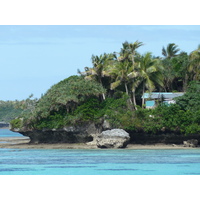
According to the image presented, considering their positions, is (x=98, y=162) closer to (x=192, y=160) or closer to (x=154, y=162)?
(x=154, y=162)

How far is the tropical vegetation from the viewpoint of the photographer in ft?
126

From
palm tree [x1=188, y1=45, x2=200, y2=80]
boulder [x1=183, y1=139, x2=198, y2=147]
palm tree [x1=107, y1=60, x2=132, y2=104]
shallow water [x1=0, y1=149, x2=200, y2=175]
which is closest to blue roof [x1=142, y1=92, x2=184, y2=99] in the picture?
palm tree [x1=107, y1=60, x2=132, y2=104]

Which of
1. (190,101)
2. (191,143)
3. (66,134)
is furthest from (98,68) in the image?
(191,143)

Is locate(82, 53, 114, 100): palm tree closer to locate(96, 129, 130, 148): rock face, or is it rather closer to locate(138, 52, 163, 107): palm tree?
locate(138, 52, 163, 107): palm tree

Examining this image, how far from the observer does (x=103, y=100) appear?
41406mm

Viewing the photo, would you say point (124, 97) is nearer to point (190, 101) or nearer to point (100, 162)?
point (190, 101)

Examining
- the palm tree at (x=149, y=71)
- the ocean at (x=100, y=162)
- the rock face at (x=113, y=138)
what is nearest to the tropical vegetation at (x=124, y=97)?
the palm tree at (x=149, y=71)

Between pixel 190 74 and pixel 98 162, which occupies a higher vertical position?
pixel 190 74

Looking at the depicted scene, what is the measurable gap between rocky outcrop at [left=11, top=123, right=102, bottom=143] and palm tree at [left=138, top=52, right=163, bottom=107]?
546 cm

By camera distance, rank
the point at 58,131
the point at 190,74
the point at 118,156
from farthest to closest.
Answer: the point at 190,74, the point at 58,131, the point at 118,156

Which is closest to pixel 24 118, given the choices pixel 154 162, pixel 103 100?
pixel 103 100

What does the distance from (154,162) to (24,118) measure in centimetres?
1565

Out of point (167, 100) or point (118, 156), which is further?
point (167, 100)

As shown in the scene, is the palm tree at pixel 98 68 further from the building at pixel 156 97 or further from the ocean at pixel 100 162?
the ocean at pixel 100 162
